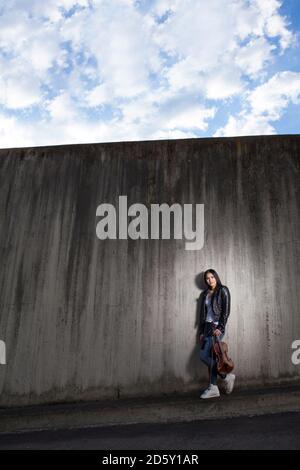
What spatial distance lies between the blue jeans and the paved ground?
68cm

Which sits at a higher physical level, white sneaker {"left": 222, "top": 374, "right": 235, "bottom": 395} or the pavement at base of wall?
white sneaker {"left": 222, "top": 374, "right": 235, "bottom": 395}

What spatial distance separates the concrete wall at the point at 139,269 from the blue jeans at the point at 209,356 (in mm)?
583

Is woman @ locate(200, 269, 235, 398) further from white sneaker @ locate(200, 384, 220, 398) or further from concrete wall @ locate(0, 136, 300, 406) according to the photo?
concrete wall @ locate(0, 136, 300, 406)

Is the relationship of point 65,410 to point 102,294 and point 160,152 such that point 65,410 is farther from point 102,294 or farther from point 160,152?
point 160,152

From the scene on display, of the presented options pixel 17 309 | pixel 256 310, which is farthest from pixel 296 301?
pixel 17 309

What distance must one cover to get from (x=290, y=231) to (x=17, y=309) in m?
5.38

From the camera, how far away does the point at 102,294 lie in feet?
21.3

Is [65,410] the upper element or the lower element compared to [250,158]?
lower

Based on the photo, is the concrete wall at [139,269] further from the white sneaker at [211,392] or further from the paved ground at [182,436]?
the paved ground at [182,436]

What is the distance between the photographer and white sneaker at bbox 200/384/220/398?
5.30 metres

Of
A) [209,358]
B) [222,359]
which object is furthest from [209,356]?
[222,359]

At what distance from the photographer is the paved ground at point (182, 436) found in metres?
3.93

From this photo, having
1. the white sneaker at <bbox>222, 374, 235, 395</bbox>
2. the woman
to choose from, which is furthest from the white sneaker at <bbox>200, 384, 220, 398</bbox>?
the white sneaker at <bbox>222, 374, 235, 395</bbox>

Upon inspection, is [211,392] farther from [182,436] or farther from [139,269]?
[139,269]
